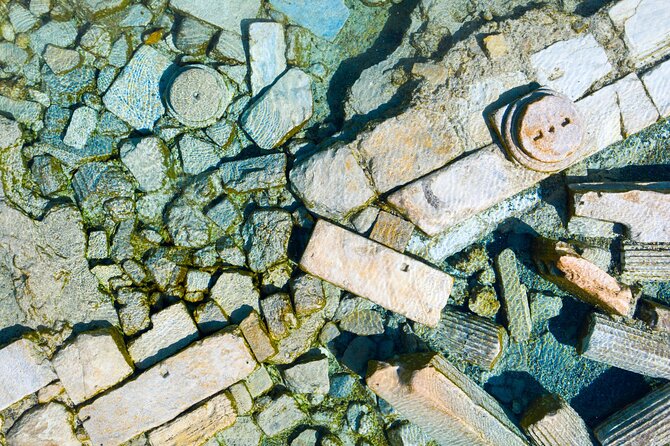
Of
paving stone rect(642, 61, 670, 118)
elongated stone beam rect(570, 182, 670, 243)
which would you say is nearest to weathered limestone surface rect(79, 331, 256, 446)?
elongated stone beam rect(570, 182, 670, 243)

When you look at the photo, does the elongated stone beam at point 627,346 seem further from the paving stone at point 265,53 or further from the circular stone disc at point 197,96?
the circular stone disc at point 197,96

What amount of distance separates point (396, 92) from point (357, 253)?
43.3 inches

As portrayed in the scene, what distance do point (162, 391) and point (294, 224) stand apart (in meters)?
1.37

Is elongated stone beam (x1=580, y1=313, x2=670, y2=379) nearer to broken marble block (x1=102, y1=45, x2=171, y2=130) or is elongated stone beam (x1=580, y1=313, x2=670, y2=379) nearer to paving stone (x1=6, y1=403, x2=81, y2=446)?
broken marble block (x1=102, y1=45, x2=171, y2=130)

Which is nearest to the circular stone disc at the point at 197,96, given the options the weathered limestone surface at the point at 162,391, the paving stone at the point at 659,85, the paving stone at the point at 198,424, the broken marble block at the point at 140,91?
the broken marble block at the point at 140,91

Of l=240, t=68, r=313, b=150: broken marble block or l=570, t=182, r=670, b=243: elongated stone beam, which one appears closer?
l=570, t=182, r=670, b=243: elongated stone beam

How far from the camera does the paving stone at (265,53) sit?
3508 mm

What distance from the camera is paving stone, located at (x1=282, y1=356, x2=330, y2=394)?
11.5 feet

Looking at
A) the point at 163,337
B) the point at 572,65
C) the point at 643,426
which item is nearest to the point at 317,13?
the point at 572,65

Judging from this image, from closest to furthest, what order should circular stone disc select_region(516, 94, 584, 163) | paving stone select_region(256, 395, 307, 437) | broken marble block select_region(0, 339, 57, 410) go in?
circular stone disc select_region(516, 94, 584, 163) → broken marble block select_region(0, 339, 57, 410) → paving stone select_region(256, 395, 307, 437)

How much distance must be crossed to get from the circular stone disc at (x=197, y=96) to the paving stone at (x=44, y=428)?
2051mm

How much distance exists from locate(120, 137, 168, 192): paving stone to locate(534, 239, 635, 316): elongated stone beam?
259 cm

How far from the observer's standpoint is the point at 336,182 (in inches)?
130

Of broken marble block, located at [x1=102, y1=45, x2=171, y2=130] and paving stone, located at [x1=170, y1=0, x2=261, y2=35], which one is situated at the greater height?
paving stone, located at [x1=170, y1=0, x2=261, y2=35]
